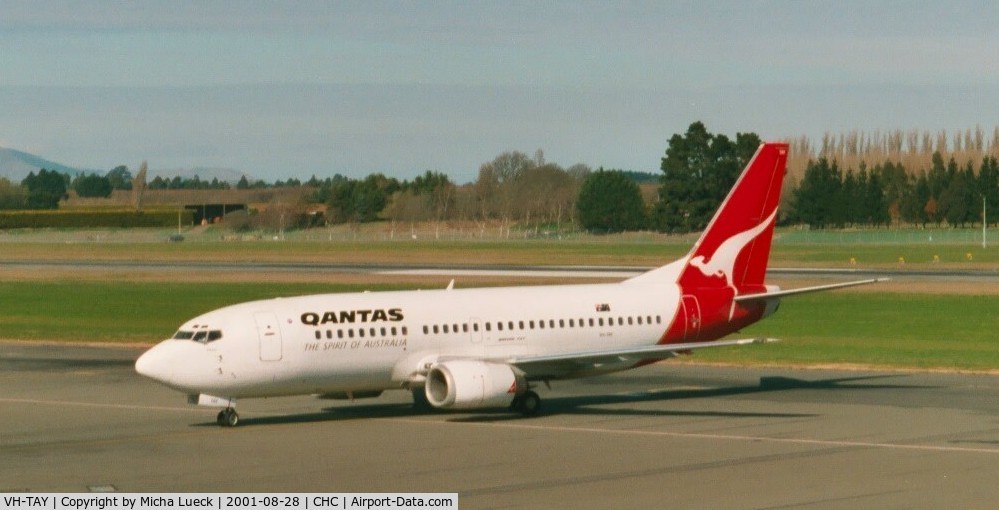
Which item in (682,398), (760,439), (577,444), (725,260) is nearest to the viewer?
(577,444)

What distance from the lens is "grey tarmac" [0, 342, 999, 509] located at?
27.3m

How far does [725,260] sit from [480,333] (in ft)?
26.4

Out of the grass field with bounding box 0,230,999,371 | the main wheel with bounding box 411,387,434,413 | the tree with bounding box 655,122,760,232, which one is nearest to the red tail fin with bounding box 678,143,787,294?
the main wheel with bounding box 411,387,434,413

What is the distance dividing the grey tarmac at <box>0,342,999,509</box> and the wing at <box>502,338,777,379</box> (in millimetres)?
1064

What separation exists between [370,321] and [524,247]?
116 metres

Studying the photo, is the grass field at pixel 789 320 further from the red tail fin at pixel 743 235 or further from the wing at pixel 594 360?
the wing at pixel 594 360

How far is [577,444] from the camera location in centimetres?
3284

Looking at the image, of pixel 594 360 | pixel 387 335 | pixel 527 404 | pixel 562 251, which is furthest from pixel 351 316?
pixel 562 251

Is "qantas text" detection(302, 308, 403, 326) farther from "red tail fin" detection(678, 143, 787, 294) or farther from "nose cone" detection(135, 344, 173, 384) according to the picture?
"red tail fin" detection(678, 143, 787, 294)

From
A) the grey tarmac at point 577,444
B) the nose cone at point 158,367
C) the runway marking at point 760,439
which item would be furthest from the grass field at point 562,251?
the nose cone at point 158,367

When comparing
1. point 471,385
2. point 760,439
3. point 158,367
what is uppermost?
point 158,367

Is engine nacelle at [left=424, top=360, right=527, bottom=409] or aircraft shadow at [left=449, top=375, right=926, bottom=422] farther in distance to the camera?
aircraft shadow at [left=449, top=375, right=926, bottom=422]

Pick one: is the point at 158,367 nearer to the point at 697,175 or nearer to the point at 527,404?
the point at 527,404

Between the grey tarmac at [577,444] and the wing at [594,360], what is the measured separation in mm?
1064
